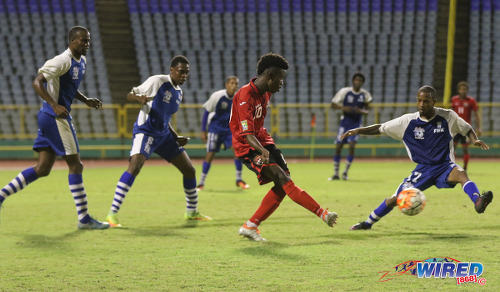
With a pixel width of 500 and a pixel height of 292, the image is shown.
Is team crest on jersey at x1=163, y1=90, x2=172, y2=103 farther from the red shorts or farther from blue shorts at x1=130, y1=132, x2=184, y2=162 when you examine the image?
the red shorts

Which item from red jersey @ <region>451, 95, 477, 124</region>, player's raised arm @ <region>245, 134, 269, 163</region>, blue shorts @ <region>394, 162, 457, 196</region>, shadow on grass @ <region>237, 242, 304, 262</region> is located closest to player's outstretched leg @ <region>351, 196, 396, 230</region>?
blue shorts @ <region>394, 162, 457, 196</region>

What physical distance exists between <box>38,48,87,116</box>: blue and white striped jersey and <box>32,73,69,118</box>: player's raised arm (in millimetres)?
72

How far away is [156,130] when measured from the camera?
748cm

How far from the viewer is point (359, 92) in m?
13.8

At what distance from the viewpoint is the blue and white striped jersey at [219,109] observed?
1177 cm

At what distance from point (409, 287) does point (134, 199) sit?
6635 mm

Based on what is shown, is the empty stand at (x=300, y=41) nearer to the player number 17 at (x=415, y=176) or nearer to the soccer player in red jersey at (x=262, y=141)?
the player number 17 at (x=415, y=176)

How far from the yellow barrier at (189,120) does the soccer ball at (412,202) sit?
14.0 meters

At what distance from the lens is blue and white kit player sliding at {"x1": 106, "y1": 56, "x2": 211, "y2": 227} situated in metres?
7.35

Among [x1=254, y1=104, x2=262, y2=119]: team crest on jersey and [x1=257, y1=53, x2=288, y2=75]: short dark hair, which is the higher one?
[x1=257, y1=53, x2=288, y2=75]: short dark hair

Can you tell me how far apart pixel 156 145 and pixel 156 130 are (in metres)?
0.18

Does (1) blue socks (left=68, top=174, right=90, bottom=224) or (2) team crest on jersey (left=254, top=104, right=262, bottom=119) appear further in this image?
(1) blue socks (left=68, top=174, right=90, bottom=224)

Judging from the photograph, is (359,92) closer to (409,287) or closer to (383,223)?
(383,223)

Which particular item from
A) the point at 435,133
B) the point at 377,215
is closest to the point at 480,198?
the point at 435,133
